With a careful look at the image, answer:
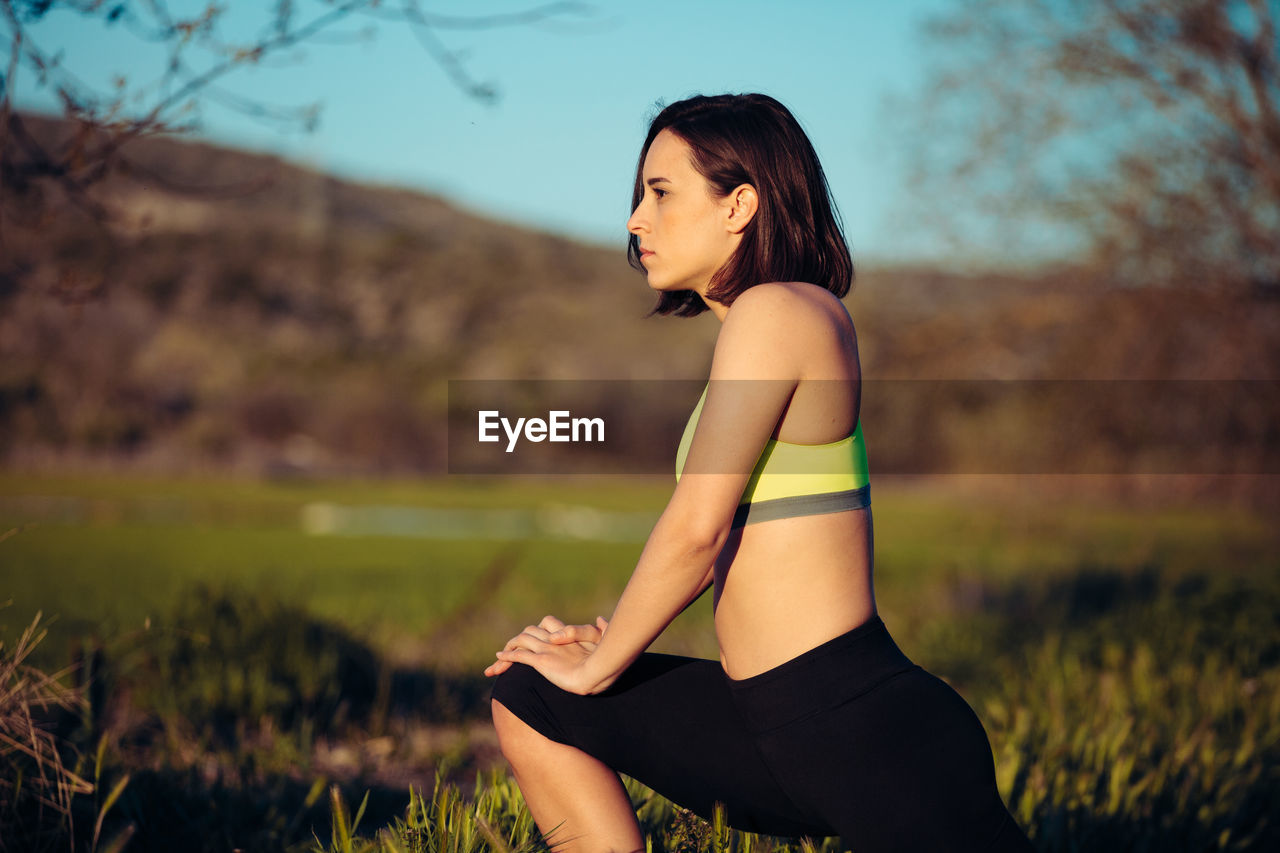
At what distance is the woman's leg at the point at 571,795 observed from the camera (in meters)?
1.83

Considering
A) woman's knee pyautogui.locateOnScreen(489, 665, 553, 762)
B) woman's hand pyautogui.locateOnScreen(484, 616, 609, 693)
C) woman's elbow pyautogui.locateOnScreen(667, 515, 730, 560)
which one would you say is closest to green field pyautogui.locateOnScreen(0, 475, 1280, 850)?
woman's knee pyautogui.locateOnScreen(489, 665, 553, 762)

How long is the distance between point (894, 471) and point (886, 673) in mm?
37179

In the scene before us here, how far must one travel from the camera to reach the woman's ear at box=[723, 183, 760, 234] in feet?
6.02

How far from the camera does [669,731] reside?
186 centimetres

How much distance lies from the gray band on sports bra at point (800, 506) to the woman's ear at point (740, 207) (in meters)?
0.49

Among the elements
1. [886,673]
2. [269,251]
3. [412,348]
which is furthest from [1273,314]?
[269,251]

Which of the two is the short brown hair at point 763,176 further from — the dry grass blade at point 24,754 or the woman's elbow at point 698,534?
the dry grass blade at point 24,754

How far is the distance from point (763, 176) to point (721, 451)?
52 cm

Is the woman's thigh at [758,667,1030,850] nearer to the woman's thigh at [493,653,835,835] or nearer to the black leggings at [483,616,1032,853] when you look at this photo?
the black leggings at [483,616,1032,853]

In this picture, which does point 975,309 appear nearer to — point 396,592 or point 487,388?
point 396,592

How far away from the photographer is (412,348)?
5612cm

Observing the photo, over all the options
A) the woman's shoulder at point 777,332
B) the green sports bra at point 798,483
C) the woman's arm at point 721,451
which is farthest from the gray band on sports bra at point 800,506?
the woman's shoulder at point 777,332

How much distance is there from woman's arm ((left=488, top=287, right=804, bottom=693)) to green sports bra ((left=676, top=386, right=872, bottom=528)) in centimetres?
8

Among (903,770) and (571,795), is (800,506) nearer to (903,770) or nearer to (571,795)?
(903,770)
